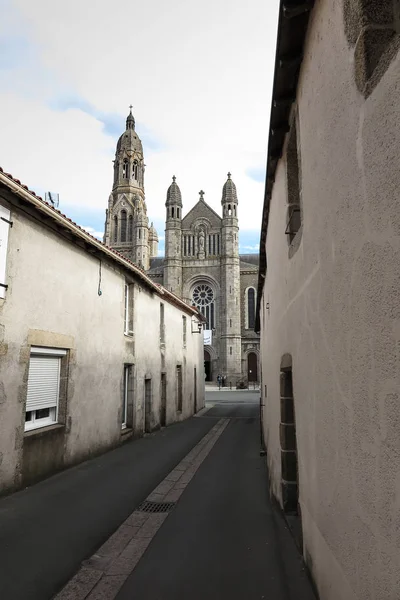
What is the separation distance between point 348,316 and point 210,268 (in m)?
44.2

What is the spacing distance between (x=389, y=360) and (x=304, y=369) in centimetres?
191

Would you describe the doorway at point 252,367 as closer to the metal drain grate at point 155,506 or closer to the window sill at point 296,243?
the metal drain grate at point 155,506

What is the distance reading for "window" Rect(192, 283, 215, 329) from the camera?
45562mm

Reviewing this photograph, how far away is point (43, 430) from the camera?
6723mm

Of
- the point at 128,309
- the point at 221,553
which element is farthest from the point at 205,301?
the point at 221,553

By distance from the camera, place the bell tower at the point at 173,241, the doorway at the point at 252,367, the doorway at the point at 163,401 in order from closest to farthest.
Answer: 1. the doorway at the point at 163,401
2. the doorway at the point at 252,367
3. the bell tower at the point at 173,241

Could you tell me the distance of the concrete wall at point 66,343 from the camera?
6027mm

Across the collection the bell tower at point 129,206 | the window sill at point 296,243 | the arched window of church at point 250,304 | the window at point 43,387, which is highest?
the bell tower at point 129,206

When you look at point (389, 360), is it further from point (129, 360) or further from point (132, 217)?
point (132, 217)

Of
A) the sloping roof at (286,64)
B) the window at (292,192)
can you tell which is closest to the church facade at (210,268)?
the window at (292,192)

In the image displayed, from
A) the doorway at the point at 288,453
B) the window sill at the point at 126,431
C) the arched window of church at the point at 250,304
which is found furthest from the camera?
the arched window of church at the point at 250,304

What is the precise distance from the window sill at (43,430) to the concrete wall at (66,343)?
0.07 feet

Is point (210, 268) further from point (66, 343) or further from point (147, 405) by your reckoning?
point (66, 343)

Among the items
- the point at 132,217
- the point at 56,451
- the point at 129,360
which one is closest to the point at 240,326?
the point at 132,217
